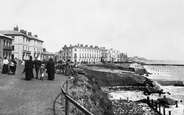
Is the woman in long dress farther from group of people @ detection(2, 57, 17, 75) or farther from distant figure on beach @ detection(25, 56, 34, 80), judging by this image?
group of people @ detection(2, 57, 17, 75)

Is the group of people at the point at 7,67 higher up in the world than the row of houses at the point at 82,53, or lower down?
lower down

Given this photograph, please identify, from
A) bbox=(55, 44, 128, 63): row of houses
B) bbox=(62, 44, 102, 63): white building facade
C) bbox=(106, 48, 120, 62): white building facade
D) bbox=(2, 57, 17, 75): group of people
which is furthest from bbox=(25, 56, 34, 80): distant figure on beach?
bbox=(106, 48, 120, 62): white building facade

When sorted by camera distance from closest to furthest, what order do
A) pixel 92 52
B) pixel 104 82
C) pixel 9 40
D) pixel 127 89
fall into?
1. pixel 127 89
2. pixel 104 82
3. pixel 9 40
4. pixel 92 52

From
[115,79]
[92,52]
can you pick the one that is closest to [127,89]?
[115,79]

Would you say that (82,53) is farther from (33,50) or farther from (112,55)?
(33,50)

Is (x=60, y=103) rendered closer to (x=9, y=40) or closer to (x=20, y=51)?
(x=9, y=40)

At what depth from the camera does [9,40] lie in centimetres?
4594

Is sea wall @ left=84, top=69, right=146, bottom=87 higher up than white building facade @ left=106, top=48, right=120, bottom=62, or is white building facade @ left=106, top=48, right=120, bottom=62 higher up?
white building facade @ left=106, top=48, right=120, bottom=62

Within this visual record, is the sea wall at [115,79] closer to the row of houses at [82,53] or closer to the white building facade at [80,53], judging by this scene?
the row of houses at [82,53]

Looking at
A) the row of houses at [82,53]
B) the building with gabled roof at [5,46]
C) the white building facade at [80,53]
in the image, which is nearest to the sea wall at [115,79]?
the building with gabled roof at [5,46]

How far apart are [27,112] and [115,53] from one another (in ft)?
413

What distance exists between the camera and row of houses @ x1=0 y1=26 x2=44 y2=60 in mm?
43419

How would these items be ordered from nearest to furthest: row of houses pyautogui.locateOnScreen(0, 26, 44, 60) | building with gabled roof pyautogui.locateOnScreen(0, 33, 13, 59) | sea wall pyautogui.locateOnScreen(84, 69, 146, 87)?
sea wall pyautogui.locateOnScreen(84, 69, 146, 87) < building with gabled roof pyautogui.locateOnScreen(0, 33, 13, 59) < row of houses pyautogui.locateOnScreen(0, 26, 44, 60)

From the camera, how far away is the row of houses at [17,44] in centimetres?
4342
